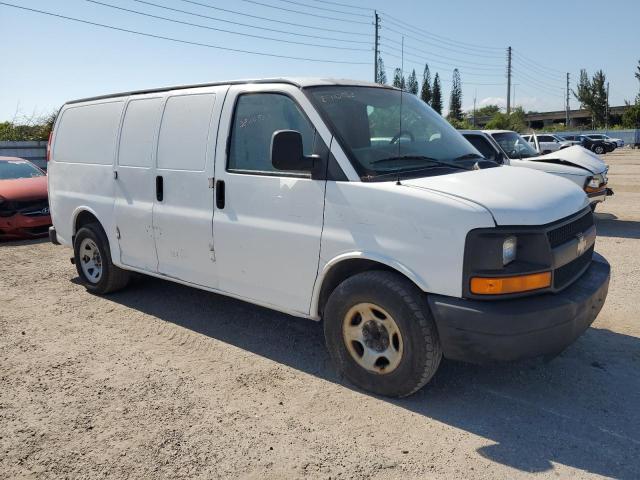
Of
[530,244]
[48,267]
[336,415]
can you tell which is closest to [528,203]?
[530,244]

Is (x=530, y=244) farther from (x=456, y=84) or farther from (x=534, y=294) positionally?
(x=456, y=84)

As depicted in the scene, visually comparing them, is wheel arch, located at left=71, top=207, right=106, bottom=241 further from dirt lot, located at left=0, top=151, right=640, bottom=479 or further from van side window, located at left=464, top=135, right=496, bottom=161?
van side window, located at left=464, top=135, right=496, bottom=161

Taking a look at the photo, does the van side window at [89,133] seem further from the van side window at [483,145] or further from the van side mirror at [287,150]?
the van side window at [483,145]

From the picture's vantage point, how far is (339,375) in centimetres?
401

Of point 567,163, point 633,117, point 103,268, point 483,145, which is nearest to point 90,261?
point 103,268

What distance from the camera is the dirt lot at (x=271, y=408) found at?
2986 millimetres

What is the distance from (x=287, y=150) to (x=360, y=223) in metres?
0.68

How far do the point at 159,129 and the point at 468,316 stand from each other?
10.7 ft

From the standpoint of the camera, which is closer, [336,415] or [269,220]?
[336,415]

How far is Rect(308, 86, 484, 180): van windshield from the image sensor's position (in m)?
3.80

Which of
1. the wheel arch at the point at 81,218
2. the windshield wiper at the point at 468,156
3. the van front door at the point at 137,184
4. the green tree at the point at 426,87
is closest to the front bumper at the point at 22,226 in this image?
the wheel arch at the point at 81,218

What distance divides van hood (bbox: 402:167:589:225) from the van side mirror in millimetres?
724

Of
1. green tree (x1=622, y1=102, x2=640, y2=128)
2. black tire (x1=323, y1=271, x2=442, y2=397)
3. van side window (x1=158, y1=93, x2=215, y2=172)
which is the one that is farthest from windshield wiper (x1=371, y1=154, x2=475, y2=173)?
green tree (x1=622, y1=102, x2=640, y2=128)

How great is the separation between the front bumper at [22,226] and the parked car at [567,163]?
7366mm
